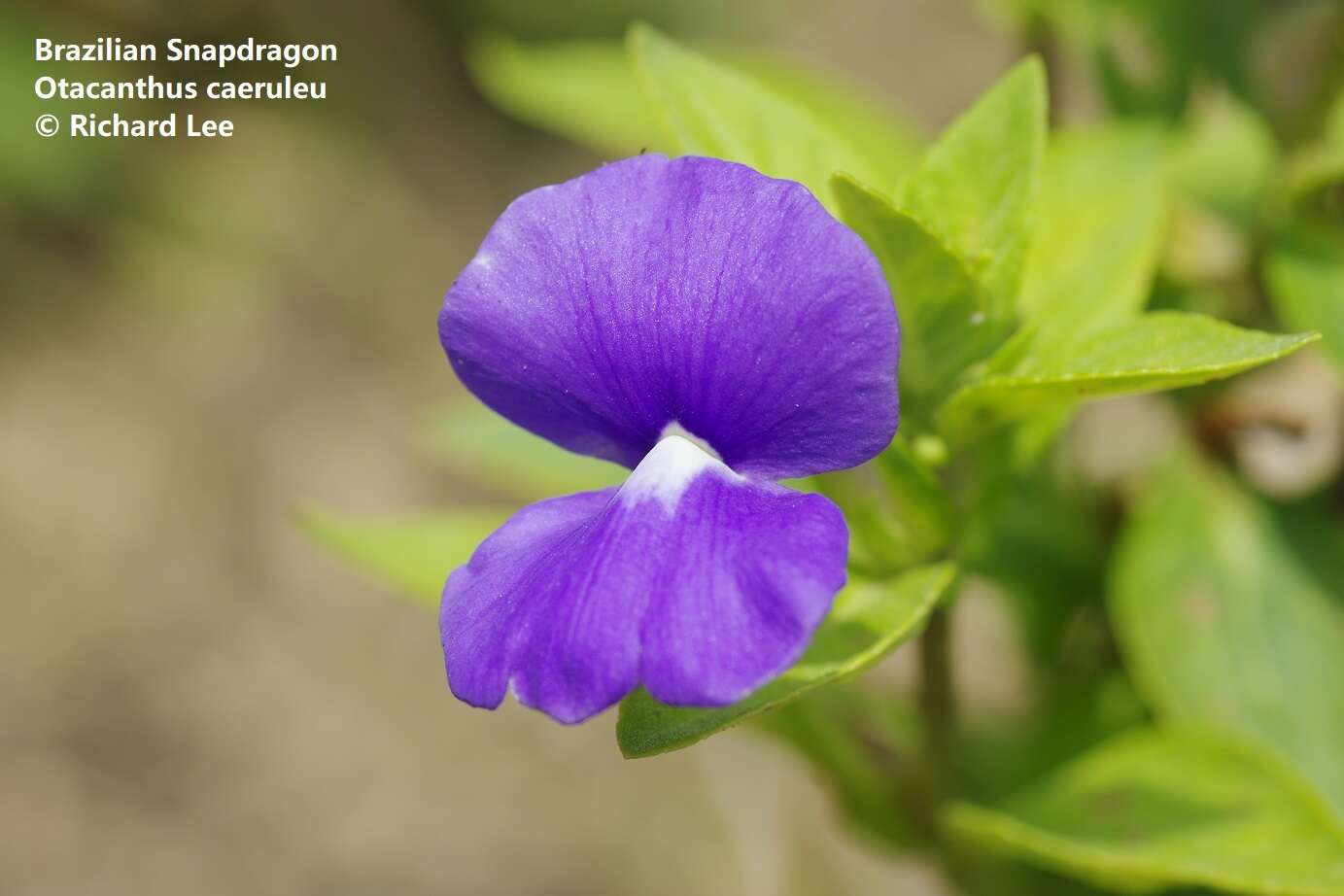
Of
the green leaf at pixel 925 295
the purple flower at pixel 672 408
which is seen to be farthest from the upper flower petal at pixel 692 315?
the green leaf at pixel 925 295

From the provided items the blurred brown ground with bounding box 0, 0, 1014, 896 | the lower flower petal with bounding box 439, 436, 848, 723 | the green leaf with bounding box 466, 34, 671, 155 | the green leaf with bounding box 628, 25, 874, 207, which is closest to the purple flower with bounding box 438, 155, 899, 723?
the lower flower petal with bounding box 439, 436, 848, 723

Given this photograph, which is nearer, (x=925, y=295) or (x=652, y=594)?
(x=652, y=594)

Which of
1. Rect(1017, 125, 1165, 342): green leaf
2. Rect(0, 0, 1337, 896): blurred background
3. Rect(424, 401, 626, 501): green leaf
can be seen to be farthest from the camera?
Rect(0, 0, 1337, 896): blurred background

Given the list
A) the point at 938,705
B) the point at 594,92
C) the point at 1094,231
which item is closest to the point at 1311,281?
the point at 1094,231

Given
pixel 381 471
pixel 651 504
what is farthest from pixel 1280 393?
pixel 381 471

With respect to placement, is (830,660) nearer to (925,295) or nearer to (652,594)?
(652,594)

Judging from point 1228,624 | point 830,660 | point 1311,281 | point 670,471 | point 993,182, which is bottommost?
point 1228,624

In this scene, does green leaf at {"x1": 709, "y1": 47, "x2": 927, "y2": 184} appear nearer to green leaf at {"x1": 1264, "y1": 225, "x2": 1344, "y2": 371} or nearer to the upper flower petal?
green leaf at {"x1": 1264, "y1": 225, "x2": 1344, "y2": 371}
